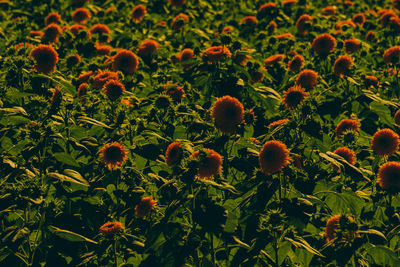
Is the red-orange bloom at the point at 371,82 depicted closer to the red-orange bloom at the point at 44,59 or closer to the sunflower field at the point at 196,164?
the sunflower field at the point at 196,164

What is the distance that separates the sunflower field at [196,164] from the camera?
97.1 inches

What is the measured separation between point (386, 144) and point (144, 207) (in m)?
1.57

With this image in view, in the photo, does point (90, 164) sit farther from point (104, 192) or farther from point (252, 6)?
point (252, 6)

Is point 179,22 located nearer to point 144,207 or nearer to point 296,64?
point 296,64

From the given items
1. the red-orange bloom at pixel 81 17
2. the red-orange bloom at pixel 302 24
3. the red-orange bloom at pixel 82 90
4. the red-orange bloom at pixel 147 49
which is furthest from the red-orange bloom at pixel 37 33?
the red-orange bloom at pixel 302 24

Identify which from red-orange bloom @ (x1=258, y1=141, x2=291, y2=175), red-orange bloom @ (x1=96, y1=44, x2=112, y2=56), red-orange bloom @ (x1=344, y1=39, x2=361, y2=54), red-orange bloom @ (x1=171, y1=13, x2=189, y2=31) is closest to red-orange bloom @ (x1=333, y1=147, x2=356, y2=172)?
red-orange bloom @ (x1=258, y1=141, x2=291, y2=175)

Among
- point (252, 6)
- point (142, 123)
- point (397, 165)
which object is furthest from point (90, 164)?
point (252, 6)

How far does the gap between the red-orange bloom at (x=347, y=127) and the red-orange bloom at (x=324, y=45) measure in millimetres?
1218

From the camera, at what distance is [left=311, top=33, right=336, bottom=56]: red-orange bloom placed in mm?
4465

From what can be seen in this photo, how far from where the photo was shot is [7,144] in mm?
3125

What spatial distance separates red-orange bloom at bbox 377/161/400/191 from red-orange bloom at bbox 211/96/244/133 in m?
0.89

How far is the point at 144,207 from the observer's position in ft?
8.94

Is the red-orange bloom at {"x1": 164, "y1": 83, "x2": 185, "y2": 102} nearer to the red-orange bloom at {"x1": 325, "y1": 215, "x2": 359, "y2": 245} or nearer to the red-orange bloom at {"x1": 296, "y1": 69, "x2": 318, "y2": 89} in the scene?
the red-orange bloom at {"x1": 296, "y1": 69, "x2": 318, "y2": 89}

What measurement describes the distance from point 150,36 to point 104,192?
269 centimetres
